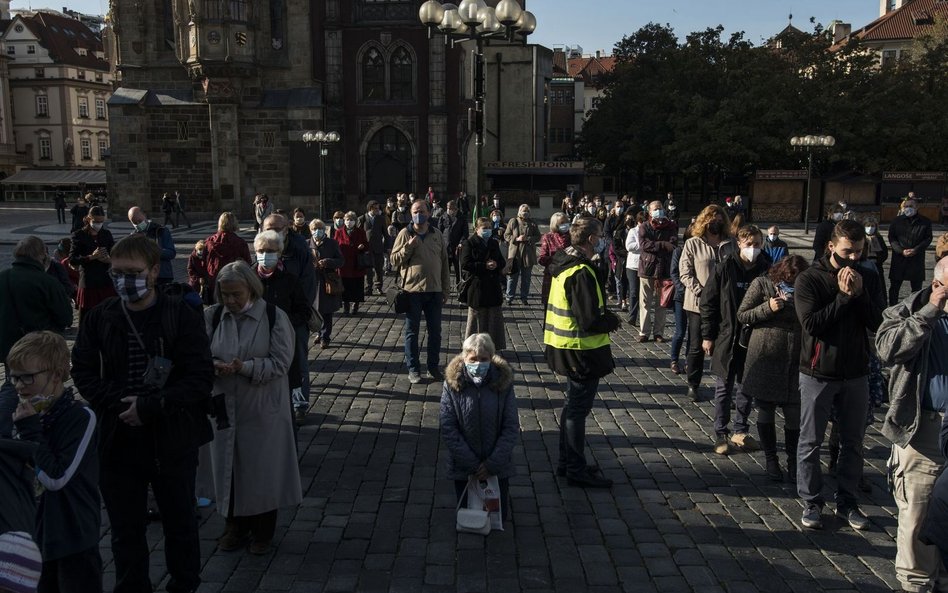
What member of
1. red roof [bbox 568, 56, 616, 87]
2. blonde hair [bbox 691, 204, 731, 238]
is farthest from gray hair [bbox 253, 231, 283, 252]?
red roof [bbox 568, 56, 616, 87]

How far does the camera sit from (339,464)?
676 centimetres

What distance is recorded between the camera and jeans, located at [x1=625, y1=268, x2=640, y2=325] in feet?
41.2

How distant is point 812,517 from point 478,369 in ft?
7.88

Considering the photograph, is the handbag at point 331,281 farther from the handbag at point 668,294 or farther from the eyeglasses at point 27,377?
the eyeglasses at point 27,377

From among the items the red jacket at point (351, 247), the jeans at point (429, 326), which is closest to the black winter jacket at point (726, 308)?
the jeans at point (429, 326)

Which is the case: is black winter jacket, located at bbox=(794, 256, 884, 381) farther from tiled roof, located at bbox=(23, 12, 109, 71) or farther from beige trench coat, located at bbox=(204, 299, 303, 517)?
tiled roof, located at bbox=(23, 12, 109, 71)

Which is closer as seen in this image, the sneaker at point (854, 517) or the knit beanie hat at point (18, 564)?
the knit beanie hat at point (18, 564)

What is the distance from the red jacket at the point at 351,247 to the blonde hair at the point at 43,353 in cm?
918

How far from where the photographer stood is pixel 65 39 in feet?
250

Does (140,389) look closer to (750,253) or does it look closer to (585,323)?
(585,323)

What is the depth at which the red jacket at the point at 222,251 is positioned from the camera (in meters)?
8.79

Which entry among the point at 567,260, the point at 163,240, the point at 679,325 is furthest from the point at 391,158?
the point at 567,260

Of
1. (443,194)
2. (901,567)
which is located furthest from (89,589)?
(443,194)

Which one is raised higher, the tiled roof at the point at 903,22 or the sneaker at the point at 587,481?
the tiled roof at the point at 903,22
